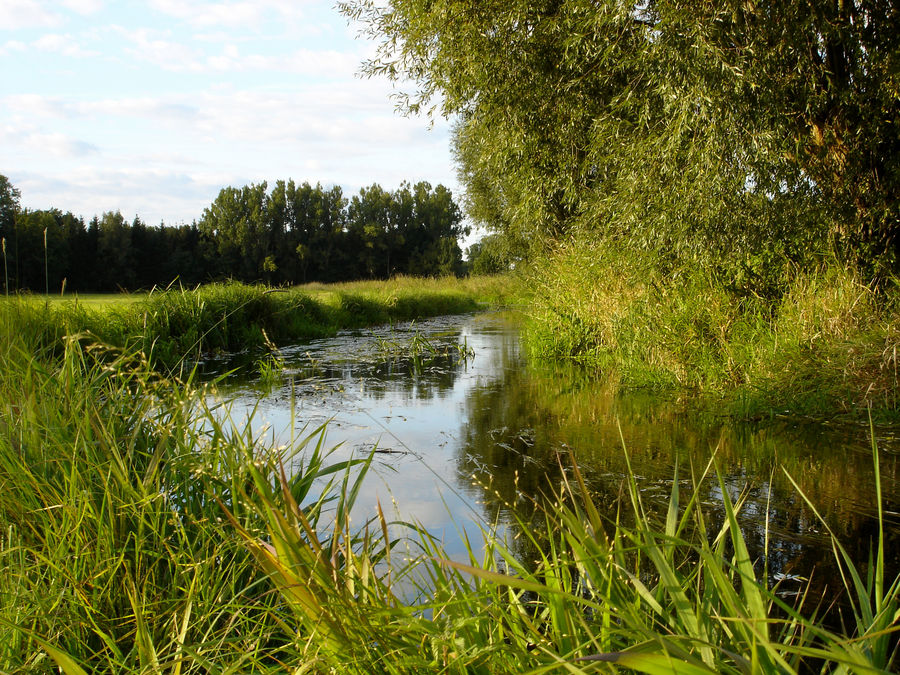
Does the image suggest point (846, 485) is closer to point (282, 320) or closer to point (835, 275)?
point (835, 275)

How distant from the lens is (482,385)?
852 centimetres

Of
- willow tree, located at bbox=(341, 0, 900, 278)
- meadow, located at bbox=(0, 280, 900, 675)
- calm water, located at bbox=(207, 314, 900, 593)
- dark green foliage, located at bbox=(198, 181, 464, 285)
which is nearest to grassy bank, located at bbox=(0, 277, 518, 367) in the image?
meadow, located at bbox=(0, 280, 900, 675)

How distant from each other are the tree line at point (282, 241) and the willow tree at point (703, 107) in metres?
30.9

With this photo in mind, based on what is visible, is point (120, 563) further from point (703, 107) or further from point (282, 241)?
point (282, 241)

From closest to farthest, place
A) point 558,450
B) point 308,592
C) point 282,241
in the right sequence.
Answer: point 308,592
point 558,450
point 282,241

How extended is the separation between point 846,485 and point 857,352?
1875 mm

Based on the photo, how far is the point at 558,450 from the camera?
513cm

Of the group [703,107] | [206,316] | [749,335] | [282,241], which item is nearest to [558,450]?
[749,335]

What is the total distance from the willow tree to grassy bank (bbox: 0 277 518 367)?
4.21 metres

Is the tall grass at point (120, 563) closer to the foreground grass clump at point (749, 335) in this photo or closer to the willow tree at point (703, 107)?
the foreground grass clump at point (749, 335)

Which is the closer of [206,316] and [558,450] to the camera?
[558,450]

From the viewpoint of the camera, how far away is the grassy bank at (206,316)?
5.92 meters

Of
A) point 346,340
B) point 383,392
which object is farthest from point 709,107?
point 346,340

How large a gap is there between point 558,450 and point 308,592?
12.7 feet
